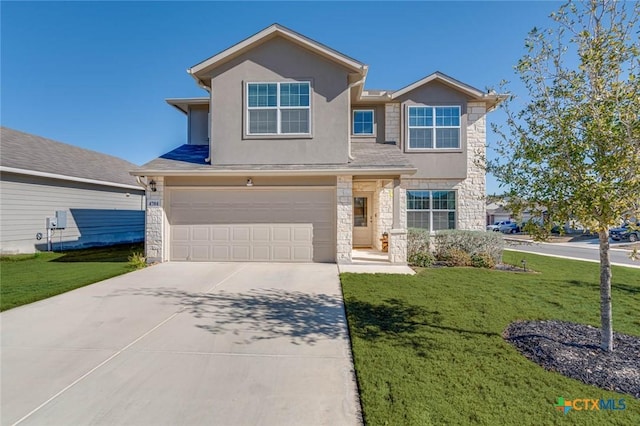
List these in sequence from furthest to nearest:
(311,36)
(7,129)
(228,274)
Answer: (7,129) → (311,36) → (228,274)

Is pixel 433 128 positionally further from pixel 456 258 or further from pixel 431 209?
pixel 456 258

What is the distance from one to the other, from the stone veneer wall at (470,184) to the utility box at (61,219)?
15675 millimetres

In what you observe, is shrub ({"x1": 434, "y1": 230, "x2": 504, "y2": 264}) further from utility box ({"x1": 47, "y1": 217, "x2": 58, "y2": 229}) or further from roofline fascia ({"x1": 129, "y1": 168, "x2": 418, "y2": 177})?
utility box ({"x1": 47, "y1": 217, "x2": 58, "y2": 229})

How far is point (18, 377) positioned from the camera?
3.28m

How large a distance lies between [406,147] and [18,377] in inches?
472

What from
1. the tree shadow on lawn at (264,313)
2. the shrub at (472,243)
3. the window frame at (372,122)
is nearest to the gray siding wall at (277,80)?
the window frame at (372,122)

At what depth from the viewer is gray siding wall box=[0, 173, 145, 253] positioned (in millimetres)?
12008

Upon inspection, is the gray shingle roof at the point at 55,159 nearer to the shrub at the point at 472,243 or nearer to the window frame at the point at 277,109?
the window frame at the point at 277,109

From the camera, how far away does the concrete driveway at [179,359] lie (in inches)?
108

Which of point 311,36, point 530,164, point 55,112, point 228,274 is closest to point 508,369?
point 530,164

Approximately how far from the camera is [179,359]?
146 inches

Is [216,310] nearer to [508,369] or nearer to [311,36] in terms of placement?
[508,369]

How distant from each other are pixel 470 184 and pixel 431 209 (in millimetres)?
1939
